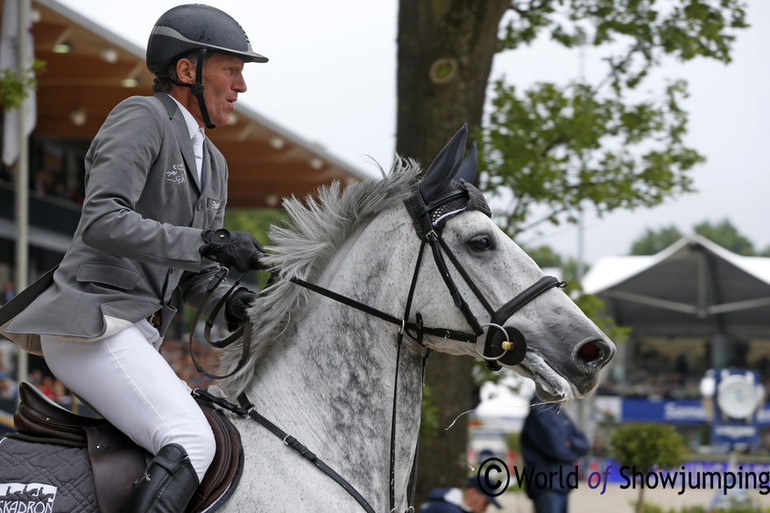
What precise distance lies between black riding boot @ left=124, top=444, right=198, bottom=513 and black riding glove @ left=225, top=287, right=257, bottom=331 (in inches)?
28.7

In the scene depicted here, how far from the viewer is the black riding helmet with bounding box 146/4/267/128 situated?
2.92 m

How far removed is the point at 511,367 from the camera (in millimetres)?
2814

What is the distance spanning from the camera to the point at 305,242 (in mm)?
3082

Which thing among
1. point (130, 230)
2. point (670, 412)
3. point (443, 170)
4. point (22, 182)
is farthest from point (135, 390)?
point (670, 412)

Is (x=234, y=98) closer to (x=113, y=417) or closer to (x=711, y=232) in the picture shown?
(x=113, y=417)

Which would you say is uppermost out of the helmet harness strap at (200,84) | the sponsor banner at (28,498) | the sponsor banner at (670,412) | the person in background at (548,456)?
the helmet harness strap at (200,84)

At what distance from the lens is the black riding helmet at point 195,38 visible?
9.57 feet

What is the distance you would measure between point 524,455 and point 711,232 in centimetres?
11118

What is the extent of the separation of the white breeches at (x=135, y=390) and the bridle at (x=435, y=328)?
0.87 ft

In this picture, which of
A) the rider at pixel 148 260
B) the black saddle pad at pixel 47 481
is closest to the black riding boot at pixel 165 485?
the rider at pixel 148 260

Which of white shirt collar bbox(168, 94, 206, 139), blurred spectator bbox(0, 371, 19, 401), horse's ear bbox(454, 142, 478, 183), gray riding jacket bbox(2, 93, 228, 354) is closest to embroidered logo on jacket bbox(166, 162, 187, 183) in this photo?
gray riding jacket bbox(2, 93, 228, 354)

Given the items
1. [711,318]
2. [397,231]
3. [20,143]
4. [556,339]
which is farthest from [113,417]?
[711,318]

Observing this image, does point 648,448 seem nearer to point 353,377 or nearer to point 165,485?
point 353,377

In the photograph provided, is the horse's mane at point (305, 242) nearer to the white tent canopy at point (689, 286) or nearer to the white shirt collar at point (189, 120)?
the white shirt collar at point (189, 120)
